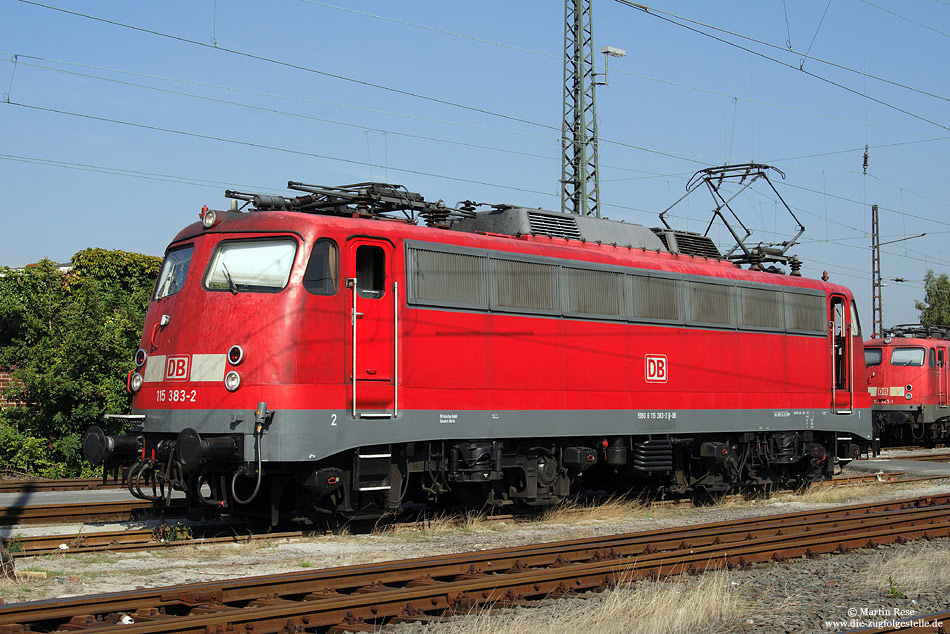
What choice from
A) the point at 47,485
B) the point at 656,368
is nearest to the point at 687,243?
the point at 656,368

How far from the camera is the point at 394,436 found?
12391 millimetres

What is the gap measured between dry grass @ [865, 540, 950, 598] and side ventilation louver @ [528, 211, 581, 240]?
22.4 feet

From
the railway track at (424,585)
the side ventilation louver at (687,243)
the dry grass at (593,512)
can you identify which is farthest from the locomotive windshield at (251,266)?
the side ventilation louver at (687,243)

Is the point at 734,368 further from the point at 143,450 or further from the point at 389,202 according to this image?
the point at 143,450

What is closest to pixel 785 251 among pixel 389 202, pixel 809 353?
pixel 809 353

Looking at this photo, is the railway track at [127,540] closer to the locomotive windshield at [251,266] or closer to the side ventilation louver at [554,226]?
the locomotive windshield at [251,266]

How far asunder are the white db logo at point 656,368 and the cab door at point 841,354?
195 inches

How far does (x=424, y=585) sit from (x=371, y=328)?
4.27 m

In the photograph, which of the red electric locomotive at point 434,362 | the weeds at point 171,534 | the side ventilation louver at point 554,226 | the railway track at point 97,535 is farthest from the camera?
the side ventilation louver at point 554,226

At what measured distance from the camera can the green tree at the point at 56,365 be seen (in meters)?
20.2

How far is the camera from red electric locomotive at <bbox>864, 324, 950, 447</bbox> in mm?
32531

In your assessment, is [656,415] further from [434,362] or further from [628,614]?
[628,614]

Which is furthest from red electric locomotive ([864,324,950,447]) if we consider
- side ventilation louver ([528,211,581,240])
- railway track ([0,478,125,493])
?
railway track ([0,478,125,493])

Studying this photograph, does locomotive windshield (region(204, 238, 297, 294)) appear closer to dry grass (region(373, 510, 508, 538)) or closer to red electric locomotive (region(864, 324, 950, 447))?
dry grass (region(373, 510, 508, 538))
